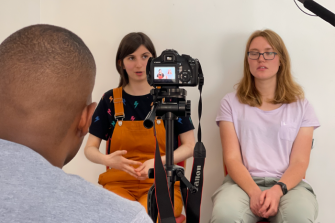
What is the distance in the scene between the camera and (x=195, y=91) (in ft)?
6.88

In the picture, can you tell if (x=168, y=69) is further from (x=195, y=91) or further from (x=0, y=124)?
(x=195, y=91)

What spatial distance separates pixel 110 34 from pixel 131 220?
1.87m

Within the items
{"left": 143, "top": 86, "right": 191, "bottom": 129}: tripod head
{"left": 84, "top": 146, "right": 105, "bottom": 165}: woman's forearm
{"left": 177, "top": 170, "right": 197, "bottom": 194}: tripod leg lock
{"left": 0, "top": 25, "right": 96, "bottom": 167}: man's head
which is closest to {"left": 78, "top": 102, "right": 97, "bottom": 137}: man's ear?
{"left": 0, "top": 25, "right": 96, "bottom": 167}: man's head

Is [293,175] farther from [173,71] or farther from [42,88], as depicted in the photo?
[42,88]

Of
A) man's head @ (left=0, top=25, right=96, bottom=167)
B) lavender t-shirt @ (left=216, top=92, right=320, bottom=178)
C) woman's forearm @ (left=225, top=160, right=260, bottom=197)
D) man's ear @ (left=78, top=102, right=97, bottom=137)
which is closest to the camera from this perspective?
man's head @ (left=0, top=25, right=96, bottom=167)

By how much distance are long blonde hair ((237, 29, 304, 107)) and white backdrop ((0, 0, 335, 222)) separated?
18cm

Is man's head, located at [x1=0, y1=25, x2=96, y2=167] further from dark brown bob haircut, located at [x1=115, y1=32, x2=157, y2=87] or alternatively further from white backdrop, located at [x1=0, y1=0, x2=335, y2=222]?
white backdrop, located at [x1=0, y1=0, x2=335, y2=222]

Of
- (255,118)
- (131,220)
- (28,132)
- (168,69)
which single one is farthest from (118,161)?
(131,220)

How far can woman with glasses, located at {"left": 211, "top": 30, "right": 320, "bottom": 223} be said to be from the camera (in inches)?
58.4

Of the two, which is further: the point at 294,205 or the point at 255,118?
the point at 255,118

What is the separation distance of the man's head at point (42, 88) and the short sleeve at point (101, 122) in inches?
41.0

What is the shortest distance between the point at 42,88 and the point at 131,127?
1.08 metres

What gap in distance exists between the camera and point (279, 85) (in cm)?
183

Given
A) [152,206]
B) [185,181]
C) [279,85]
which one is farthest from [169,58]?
[279,85]
